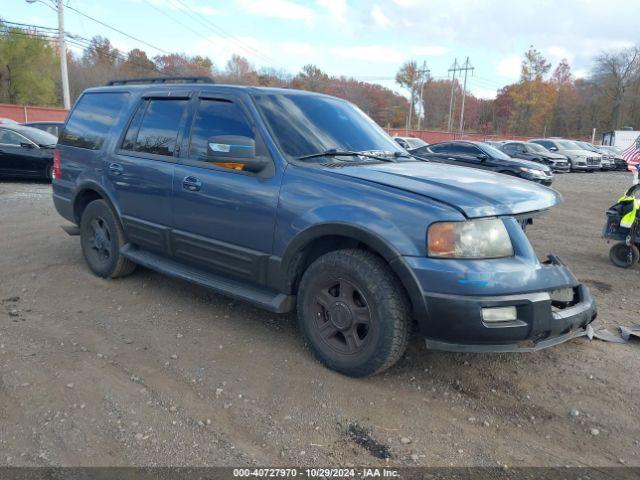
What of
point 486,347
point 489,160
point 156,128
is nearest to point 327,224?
point 486,347

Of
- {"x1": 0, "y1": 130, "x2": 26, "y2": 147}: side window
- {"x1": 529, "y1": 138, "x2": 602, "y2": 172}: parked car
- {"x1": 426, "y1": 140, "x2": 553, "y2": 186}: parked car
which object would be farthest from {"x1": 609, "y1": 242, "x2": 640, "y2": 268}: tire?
{"x1": 529, "y1": 138, "x2": 602, "y2": 172}: parked car

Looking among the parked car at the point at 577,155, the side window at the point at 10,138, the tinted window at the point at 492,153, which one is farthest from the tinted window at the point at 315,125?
the parked car at the point at 577,155

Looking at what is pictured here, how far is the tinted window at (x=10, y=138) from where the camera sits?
476 inches

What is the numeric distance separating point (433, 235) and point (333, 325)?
3.10 ft

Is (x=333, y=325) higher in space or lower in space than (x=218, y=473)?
higher

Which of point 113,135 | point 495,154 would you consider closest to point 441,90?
point 495,154

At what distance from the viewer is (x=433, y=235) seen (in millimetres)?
2990

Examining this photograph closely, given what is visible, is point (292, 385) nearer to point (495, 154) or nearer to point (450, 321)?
point (450, 321)

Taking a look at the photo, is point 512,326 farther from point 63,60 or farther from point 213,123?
point 63,60

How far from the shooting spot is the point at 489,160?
46.9 ft

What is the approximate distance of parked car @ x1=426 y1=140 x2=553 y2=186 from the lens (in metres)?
13.9

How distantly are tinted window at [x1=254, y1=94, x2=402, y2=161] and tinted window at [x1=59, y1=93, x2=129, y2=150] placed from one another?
1.93m

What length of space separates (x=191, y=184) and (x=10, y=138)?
33.9ft

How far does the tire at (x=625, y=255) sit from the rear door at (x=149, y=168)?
216 inches
